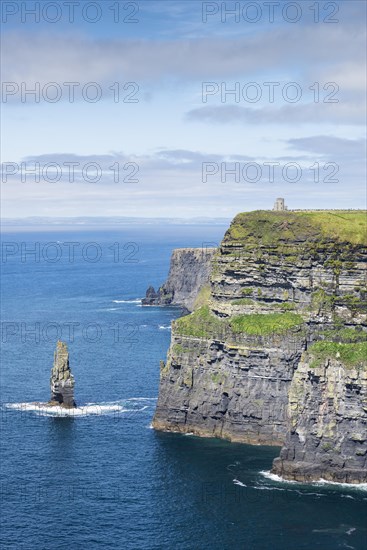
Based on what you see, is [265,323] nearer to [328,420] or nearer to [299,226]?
[299,226]

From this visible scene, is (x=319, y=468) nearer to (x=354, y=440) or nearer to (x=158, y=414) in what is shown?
Result: (x=354, y=440)

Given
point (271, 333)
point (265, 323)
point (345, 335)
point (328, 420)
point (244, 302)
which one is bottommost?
point (328, 420)

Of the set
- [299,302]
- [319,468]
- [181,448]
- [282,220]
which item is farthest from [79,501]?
A: [282,220]

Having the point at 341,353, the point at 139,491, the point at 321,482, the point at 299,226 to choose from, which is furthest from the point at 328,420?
the point at 299,226

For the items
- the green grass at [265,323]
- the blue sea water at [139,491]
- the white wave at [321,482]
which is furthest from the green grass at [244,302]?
the white wave at [321,482]

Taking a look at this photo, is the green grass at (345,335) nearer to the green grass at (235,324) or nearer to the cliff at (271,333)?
the cliff at (271,333)

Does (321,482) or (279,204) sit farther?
Result: (279,204)
